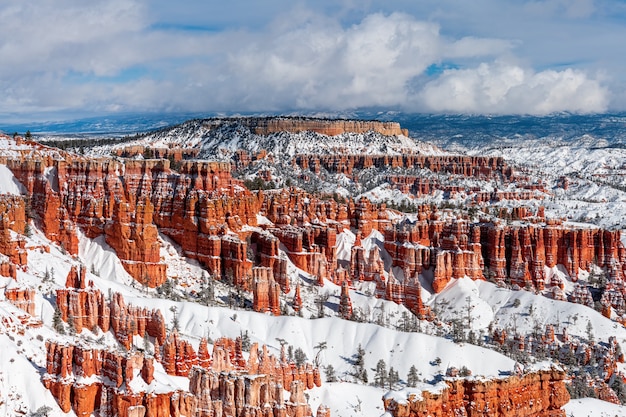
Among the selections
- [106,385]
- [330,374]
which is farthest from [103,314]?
[330,374]

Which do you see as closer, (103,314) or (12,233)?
Result: (103,314)

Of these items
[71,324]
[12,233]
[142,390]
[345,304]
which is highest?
[12,233]

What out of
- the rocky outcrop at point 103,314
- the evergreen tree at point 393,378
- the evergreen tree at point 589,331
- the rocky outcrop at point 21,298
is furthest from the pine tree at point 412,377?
the rocky outcrop at point 21,298

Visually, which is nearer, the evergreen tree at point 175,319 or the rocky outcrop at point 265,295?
the evergreen tree at point 175,319

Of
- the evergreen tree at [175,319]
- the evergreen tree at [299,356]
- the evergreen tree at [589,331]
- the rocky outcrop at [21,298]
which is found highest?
the rocky outcrop at [21,298]

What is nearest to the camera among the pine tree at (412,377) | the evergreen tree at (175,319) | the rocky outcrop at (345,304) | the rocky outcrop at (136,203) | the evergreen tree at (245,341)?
the pine tree at (412,377)

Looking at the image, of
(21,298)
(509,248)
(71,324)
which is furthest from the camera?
(509,248)

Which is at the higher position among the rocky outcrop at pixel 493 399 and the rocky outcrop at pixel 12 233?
the rocky outcrop at pixel 12 233

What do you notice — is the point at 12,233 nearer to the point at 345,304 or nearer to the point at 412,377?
the point at 345,304

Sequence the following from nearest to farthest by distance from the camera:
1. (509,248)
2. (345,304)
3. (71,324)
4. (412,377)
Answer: (71,324) < (412,377) < (345,304) < (509,248)

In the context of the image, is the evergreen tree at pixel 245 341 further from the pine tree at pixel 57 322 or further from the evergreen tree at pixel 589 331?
the evergreen tree at pixel 589 331
